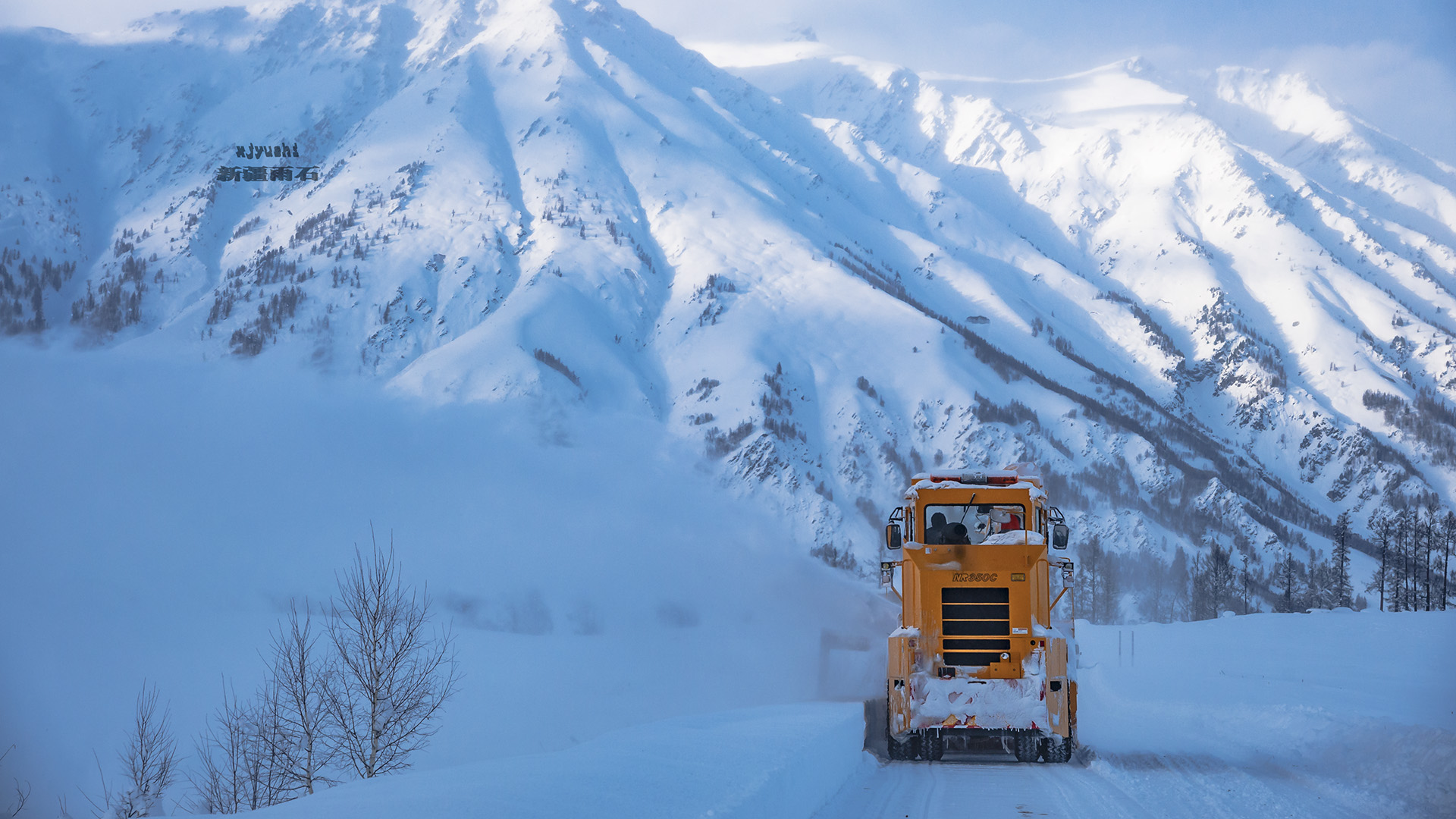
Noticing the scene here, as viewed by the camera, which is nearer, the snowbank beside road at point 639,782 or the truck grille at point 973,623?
the snowbank beside road at point 639,782

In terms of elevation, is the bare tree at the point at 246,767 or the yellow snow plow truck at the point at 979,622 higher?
the yellow snow plow truck at the point at 979,622

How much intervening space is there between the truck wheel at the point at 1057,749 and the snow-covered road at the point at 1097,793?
0.18 metres

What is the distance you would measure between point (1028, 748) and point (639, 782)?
9810 millimetres

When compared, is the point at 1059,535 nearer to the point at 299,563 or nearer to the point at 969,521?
the point at 969,521

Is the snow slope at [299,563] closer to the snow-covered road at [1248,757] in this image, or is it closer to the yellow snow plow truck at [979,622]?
the snow-covered road at [1248,757]

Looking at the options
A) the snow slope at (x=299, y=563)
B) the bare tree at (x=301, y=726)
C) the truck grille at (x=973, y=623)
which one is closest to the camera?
the truck grille at (x=973, y=623)

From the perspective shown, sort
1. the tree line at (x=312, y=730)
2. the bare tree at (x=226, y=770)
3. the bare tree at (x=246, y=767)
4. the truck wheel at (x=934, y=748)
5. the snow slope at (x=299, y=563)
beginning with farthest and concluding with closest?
the snow slope at (x=299, y=563)
the bare tree at (x=226, y=770)
the bare tree at (x=246, y=767)
the tree line at (x=312, y=730)
the truck wheel at (x=934, y=748)

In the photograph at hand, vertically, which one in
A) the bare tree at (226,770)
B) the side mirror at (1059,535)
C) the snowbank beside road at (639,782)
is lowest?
the bare tree at (226,770)

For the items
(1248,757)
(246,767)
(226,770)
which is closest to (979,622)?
(1248,757)

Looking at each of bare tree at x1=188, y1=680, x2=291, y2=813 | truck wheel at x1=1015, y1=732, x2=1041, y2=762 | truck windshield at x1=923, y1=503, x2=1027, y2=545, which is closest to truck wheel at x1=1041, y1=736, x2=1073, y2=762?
truck wheel at x1=1015, y1=732, x2=1041, y2=762

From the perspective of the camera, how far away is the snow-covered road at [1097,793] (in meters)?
12.7

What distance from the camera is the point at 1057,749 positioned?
57.5ft

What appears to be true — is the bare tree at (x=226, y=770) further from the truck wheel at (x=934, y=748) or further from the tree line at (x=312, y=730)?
the truck wheel at (x=934, y=748)

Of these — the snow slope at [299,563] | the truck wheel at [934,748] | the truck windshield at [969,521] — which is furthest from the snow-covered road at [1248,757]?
the snow slope at [299,563]
